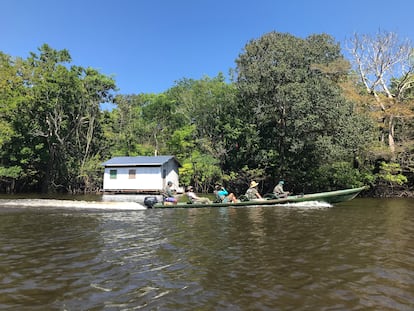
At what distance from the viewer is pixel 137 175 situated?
1310 inches

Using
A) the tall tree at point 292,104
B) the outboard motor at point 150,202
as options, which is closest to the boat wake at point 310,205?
the outboard motor at point 150,202

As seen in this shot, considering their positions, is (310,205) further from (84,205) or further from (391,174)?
(391,174)

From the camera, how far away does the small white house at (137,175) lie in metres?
32.7

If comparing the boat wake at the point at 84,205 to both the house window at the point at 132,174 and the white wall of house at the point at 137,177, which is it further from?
the house window at the point at 132,174

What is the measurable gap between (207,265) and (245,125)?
84.5ft

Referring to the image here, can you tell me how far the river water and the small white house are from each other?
19.6 meters

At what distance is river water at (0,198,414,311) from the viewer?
5188 mm

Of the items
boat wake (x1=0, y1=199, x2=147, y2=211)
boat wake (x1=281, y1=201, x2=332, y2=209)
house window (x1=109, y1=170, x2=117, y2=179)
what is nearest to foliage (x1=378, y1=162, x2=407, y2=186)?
boat wake (x1=281, y1=201, x2=332, y2=209)

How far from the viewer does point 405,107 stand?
26.4 metres

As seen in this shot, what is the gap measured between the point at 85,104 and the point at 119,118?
261 inches

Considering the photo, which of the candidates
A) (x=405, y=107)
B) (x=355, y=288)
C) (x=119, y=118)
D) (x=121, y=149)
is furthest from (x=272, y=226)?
(x=119, y=118)

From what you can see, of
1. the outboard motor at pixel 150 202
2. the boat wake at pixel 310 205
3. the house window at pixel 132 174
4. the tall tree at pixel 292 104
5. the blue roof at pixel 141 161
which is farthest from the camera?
the house window at pixel 132 174

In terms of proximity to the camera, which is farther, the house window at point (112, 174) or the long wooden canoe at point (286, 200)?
the house window at point (112, 174)

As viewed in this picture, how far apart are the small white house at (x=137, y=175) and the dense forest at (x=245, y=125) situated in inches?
101
